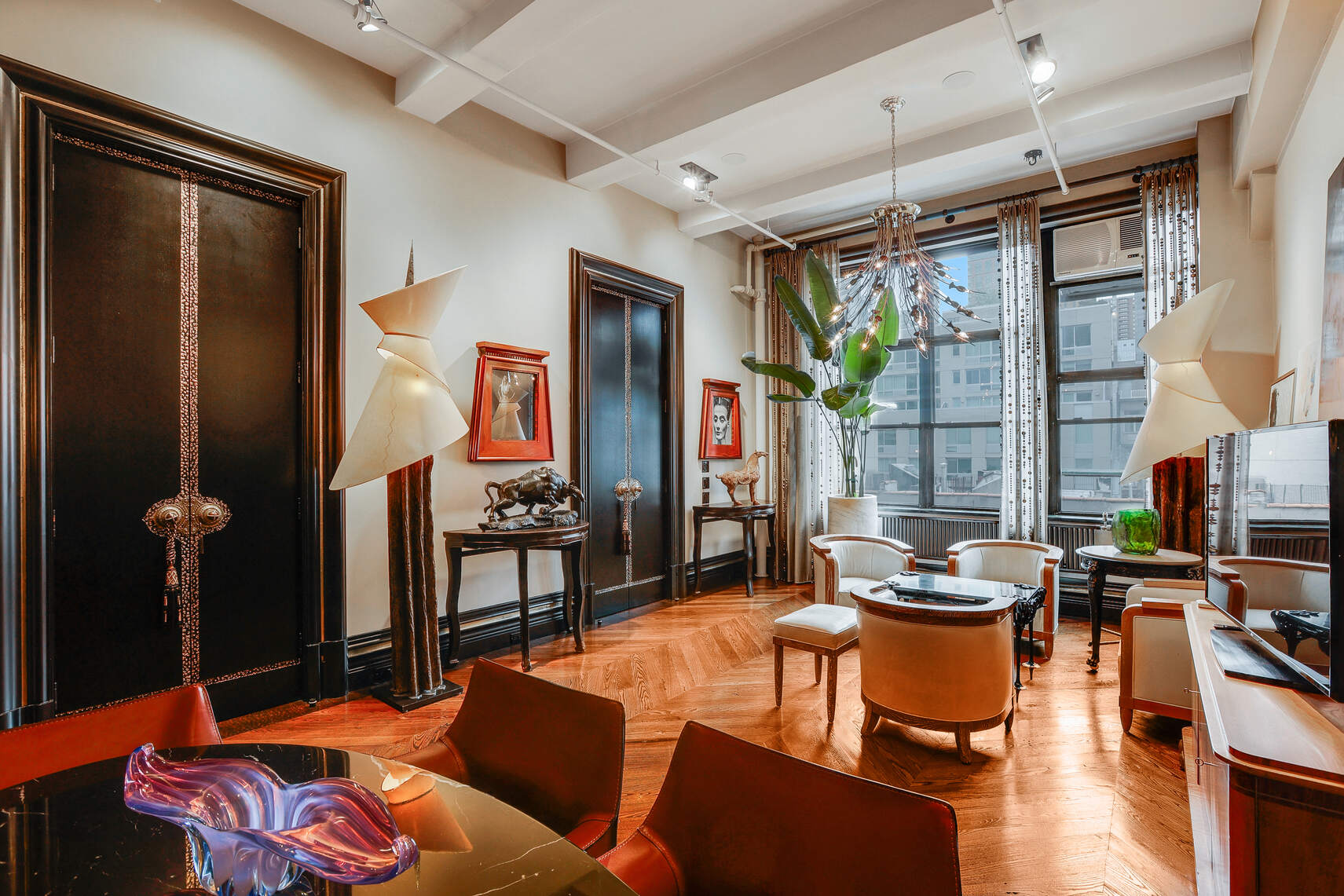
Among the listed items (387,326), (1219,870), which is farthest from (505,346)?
(1219,870)

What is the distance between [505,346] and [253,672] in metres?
2.23

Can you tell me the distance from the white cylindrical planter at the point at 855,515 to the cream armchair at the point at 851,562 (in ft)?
2.04

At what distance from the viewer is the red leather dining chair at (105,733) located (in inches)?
49.6

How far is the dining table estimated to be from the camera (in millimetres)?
821

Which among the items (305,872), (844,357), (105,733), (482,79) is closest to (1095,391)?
(844,357)

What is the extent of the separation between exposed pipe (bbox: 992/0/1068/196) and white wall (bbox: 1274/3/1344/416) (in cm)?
111

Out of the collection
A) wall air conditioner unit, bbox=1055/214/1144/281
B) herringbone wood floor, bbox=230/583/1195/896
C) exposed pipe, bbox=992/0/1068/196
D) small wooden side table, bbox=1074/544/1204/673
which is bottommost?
herringbone wood floor, bbox=230/583/1195/896

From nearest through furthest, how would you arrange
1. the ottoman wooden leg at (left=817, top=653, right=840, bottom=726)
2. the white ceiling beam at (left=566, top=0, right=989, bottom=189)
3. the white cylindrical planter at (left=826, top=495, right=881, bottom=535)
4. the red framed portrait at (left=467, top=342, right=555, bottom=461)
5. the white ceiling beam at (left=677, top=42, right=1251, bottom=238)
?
the ottoman wooden leg at (left=817, top=653, right=840, bottom=726), the white ceiling beam at (left=566, top=0, right=989, bottom=189), the white ceiling beam at (left=677, top=42, right=1251, bottom=238), the red framed portrait at (left=467, top=342, right=555, bottom=461), the white cylindrical planter at (left=826, top=495, right=881, bottom=535)

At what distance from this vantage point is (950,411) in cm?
556

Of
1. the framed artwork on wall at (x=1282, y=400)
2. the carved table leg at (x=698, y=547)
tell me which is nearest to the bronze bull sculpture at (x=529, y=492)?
the carved table leg at (x=698, y=547)

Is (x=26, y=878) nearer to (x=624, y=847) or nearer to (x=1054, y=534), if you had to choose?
(x=624, y=847)

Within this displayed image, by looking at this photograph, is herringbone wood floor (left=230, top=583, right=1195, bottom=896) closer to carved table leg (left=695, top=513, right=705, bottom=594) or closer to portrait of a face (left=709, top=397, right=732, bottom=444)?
carved table leg (left=695, top=513, right=705, bottom=594)

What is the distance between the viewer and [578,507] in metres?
4.32

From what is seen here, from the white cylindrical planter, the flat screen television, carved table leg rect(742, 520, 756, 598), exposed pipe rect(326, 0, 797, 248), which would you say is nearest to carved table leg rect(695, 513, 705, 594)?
carved table leg rect(742, 520, 756, 598)
